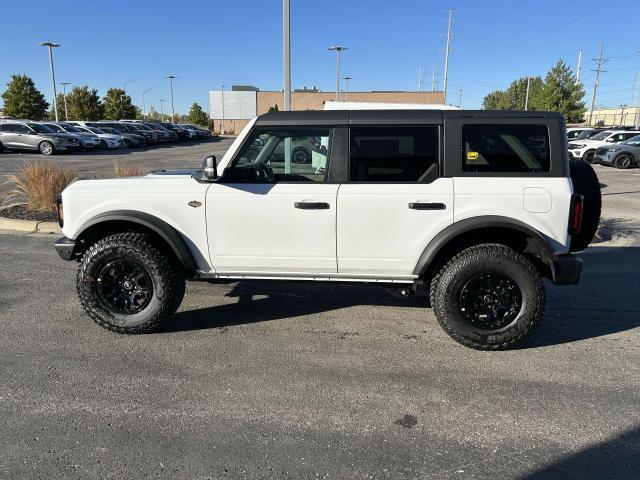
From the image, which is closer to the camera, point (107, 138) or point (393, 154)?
point (393, 154)

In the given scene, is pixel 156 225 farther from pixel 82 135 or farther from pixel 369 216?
pixel 82 135

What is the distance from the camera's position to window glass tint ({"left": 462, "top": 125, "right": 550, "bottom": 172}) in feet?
12.5

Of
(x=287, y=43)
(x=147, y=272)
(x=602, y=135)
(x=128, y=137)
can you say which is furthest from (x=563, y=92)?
(x=147, y=272)

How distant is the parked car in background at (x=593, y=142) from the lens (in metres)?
23.0

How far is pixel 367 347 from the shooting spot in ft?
13.3

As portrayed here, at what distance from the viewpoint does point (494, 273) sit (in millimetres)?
3846

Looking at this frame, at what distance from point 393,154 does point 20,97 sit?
2156 inches

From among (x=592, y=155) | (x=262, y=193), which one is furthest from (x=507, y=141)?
(x=592, y=155)

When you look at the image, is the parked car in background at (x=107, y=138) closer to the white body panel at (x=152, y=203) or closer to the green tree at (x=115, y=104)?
the white body panel at (x=152, y=203)

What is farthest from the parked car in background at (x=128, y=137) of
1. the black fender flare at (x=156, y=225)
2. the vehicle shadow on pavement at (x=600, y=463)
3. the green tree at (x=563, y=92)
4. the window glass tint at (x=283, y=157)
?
the green tree at (x=563, y=92)

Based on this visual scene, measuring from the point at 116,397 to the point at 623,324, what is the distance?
438 centimetres

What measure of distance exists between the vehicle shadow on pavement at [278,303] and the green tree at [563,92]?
5558 centimetres

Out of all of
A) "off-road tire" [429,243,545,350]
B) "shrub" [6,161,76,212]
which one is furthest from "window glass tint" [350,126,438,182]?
"shrub" [6,161,76,212]

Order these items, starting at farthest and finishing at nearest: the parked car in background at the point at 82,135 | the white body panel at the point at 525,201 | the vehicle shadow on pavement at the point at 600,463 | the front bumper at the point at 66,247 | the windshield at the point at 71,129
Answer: the windshield at the point at 71,129, the parked car in background at the point at 82,135, the front bumper at the point at 66,247, the white body panel at the point at 525,201, the vehicle shadow on pavement at the point at 600,463
